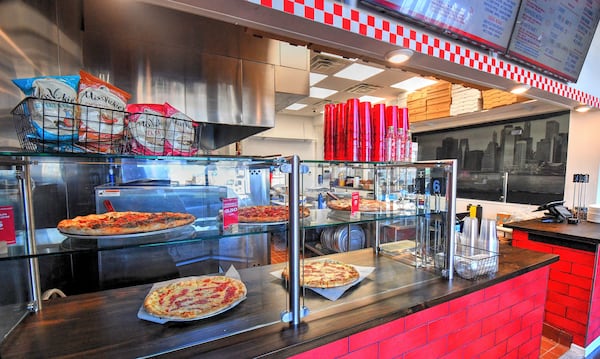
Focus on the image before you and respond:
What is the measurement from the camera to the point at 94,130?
0.76 m

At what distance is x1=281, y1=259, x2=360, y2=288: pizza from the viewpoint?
1118mm

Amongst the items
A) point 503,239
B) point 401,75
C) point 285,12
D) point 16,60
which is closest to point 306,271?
point 285,12

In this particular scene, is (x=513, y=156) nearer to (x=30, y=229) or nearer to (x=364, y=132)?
(x=364, y=132)

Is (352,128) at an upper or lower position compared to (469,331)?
upper

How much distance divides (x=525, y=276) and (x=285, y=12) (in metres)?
1.79

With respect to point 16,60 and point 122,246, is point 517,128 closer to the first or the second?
point 122,246

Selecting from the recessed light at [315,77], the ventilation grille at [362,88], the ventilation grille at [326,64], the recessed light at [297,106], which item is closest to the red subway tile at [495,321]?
the ventilation grille at [326,64]

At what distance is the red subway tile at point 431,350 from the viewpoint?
1.05 metres

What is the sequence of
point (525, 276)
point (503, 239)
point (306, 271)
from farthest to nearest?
point (503, 239), point (525, 276), point (306, 271)

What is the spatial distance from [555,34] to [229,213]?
9.12 feet

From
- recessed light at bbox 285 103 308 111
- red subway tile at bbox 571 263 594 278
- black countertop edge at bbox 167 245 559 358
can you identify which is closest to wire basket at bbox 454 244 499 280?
black countertop edge at bbox 167 245 559 358

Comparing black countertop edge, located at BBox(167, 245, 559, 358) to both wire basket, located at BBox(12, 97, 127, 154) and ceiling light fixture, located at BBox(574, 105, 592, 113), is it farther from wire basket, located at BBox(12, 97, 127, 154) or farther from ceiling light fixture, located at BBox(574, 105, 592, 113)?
ceiling light fixture, located at BBox(574, 105, 592, 113)

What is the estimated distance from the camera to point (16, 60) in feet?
4.88

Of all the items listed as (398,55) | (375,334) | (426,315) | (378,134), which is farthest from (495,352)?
(398,55)
